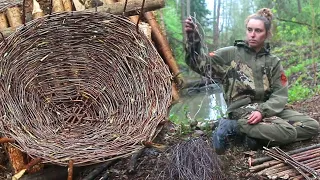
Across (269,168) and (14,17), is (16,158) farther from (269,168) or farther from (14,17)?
(269,168)

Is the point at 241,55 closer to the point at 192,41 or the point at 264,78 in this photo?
the point at 264,78

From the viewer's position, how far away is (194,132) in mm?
3777

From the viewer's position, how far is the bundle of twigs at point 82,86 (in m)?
2.41

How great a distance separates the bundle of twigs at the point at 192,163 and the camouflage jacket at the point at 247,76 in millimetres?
843

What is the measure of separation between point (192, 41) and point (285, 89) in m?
0.89

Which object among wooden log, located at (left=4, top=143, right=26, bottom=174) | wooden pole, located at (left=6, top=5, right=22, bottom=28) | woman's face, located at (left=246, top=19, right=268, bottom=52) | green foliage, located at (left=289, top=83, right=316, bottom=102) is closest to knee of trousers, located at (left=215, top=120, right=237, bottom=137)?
woman's face, located at (left=246, top=19, right=268, bottom=52)

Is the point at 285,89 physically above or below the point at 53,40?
below

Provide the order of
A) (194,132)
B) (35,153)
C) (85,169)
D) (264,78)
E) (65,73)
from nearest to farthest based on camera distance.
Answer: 1. (35,153)
2. (85,169)
3. (65,73)
4. (264,78)
5. (194,132)

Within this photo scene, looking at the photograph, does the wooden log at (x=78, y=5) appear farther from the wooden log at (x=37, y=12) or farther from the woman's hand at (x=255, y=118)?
the woman's hand at (x=255, y=118)

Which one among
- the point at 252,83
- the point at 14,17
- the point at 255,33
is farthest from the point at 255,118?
the point at 14,17

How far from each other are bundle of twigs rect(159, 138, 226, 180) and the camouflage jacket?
0.84 meters

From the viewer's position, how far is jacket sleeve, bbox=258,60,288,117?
3.28m

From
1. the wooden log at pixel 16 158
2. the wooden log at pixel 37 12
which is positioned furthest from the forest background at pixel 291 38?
the wooden log at pixel 16 158

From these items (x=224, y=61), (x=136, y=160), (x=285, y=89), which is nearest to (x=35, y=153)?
(x=136, y=160)
